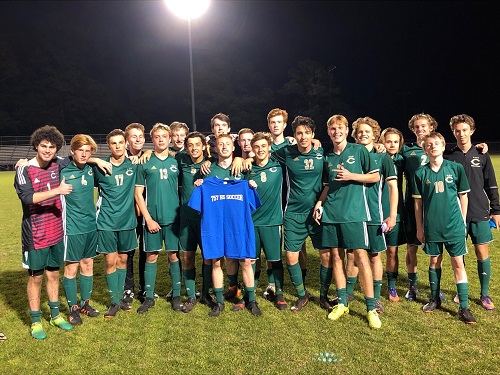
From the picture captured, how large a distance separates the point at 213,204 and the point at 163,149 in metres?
0.84

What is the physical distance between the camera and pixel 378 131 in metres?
4.85

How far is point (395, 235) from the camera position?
4.78 metres

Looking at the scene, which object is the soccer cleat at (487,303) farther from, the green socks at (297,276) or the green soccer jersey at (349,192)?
the green socks at (297,276)

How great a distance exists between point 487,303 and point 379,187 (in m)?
1.60

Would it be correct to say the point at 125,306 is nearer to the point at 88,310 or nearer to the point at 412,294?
the point at 88,310

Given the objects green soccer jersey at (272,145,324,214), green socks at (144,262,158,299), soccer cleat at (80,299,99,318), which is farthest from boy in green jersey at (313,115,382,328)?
soccer cleat at (80,299,99,318)

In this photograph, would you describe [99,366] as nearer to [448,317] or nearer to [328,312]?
[328,312]

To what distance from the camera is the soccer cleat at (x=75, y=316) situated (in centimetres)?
432

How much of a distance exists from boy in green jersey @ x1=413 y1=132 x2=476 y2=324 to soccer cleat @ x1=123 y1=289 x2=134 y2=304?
10.7ft

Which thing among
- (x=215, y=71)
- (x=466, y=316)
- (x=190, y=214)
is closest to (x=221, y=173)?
(x=190, y=214)

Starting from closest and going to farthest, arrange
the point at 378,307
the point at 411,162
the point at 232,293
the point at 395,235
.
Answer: the point at 378,307 < the point at 411,162 < the point at 395,235 < the point at 232,293

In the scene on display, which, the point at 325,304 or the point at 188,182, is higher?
the point at 188,182

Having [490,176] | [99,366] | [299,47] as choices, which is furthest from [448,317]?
[299,47]

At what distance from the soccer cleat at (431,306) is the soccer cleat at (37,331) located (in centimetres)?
372
